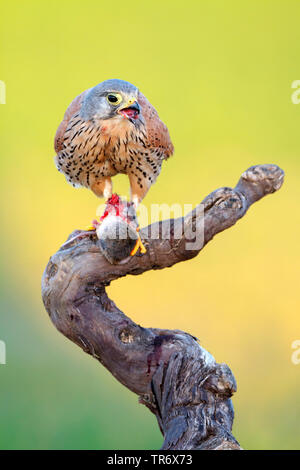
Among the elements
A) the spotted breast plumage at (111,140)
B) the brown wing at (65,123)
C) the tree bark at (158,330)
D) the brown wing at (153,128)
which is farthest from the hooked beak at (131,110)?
the tree bark at (158,330)

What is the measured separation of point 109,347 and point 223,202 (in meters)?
0.71

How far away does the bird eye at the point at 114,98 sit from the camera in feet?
8.98

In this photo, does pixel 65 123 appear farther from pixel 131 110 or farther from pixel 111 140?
pixel 131 110

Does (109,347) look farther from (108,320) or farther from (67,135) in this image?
(67,135)

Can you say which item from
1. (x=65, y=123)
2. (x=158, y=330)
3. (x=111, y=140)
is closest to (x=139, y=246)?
(x=158, y=330)

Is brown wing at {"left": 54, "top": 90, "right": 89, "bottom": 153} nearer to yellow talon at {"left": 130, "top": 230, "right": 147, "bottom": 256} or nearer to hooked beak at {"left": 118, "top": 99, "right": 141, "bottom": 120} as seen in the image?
hooked beak at {"left": 118, "top": 99, "right": 141, "bottom": 120}

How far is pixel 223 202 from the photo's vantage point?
96.0 inches

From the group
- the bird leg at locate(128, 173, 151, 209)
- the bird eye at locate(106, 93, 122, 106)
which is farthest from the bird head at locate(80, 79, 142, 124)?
the bird leg at locate(128, 173, 151, 209)

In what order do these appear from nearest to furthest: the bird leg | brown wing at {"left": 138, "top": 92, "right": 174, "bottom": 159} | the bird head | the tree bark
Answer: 1. the tree bark
2. the bird head
3. brown wing at {"left": 138, "top": 92, "right": 174, "bottom": 159}
4. the bird leg

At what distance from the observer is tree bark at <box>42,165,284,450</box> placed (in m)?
2.44

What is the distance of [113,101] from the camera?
277 centimetres

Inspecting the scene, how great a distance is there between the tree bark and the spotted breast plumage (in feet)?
1.63

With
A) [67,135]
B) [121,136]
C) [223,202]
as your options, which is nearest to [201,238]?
[223,202]

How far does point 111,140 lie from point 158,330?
0.87m
